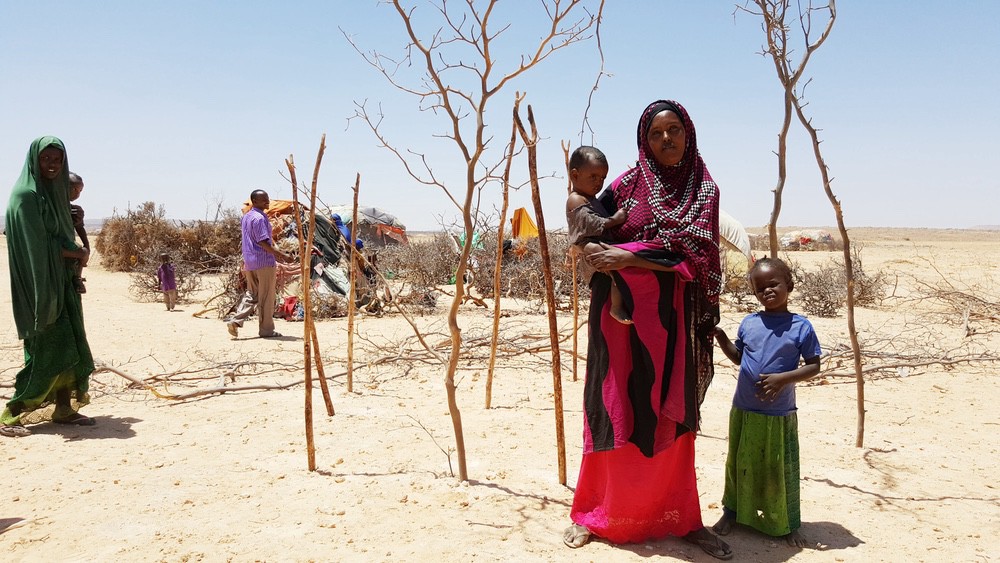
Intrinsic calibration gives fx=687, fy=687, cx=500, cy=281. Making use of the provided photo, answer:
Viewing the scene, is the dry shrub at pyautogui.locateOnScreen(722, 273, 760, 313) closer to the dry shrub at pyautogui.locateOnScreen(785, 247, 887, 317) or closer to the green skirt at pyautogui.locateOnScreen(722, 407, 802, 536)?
the dry shrub at pyautogui.locateOnScreen(785, 247, 887, 317)

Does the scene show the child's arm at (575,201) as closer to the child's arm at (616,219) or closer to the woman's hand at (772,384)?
the child's arm at (616,219)

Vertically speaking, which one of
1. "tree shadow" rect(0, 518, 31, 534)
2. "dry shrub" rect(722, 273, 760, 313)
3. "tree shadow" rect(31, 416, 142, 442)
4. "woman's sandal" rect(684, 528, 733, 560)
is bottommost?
"tree shadow" rect(0, 518, 31, 534)

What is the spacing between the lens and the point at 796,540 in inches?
104

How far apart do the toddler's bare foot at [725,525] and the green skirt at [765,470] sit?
1.4 inches

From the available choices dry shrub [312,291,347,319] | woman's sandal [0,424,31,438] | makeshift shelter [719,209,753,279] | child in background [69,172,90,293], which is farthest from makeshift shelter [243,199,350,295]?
makeshift shelter [719,209,753,279]

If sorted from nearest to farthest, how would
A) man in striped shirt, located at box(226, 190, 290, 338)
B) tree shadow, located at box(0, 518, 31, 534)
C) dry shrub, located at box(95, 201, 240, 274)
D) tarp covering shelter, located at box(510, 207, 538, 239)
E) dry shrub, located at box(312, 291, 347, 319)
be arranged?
1. tree shadow, located at box(0, 518, 31, 534)
2. man in striped shirt, located at box(226, 190, 290, 338)
3. dry shrub, located at box(312, 291, 347, 319)
4. tarp covering shelter, located at box(510, 207, 538, 239)
5. dry shrub, located at box(95, 201, 240, 274)

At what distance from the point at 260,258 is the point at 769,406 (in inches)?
251

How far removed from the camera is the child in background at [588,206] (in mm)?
2416

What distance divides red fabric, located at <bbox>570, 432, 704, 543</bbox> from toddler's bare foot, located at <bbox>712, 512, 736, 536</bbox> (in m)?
0.19

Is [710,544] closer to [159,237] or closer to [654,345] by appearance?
[654,345]

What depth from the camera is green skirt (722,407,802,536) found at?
2.55 m

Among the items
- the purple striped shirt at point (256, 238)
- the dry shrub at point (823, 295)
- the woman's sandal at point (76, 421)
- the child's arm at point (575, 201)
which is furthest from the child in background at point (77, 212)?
the dry shrub at point (823, 295)

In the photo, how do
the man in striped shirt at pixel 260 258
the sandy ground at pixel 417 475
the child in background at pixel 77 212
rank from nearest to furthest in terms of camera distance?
the sandy ground at pixel 417 475 → the child in background at pixel 77 212 → the man in striped shirt at pixel 260 258

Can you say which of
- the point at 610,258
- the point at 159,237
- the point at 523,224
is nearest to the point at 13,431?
the point at 610,258
